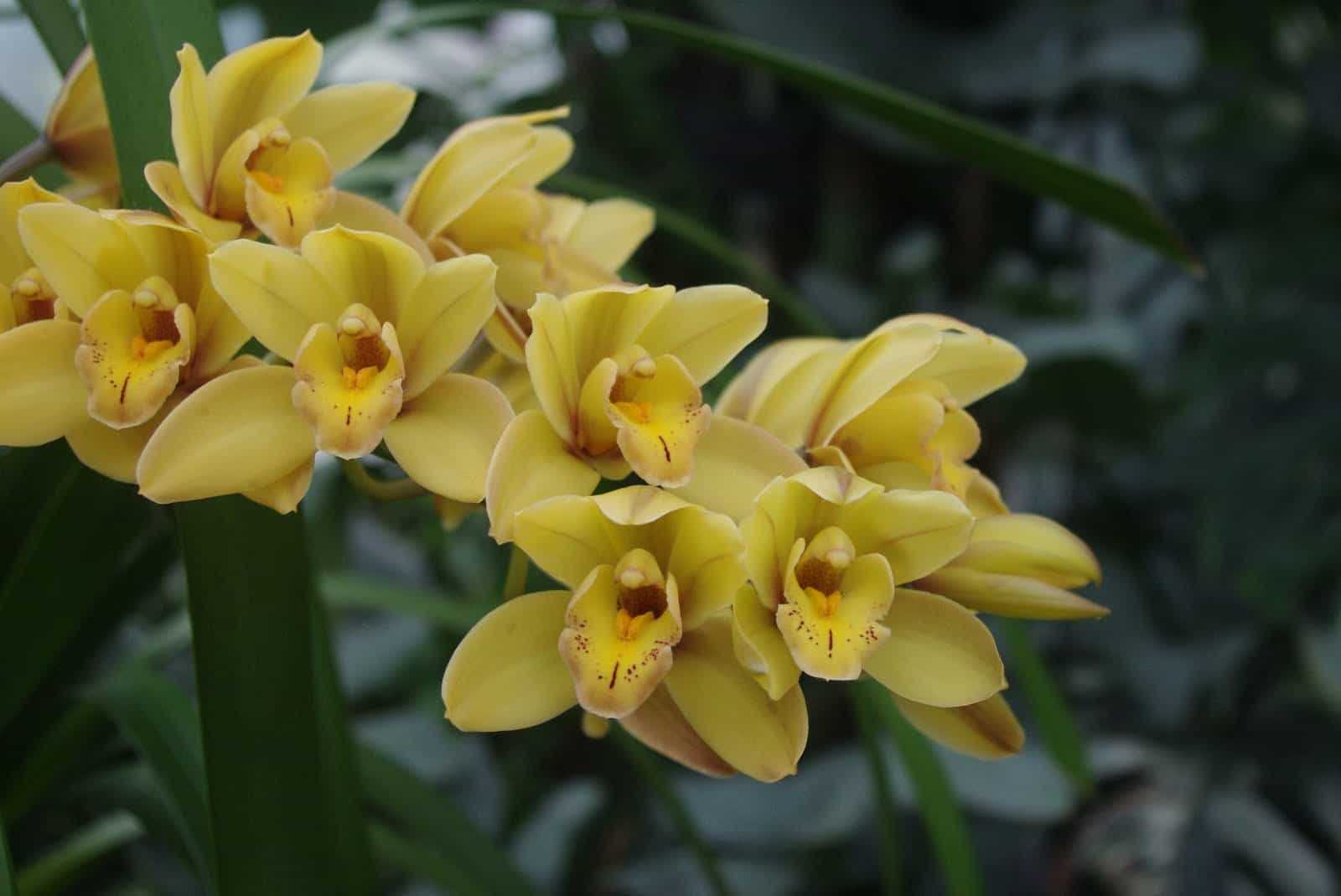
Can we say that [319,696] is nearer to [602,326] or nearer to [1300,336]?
[602,326]

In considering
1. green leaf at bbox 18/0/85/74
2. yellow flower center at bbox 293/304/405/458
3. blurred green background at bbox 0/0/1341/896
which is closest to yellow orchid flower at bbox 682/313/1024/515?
yellow flower center at bbox 293/304/405/458

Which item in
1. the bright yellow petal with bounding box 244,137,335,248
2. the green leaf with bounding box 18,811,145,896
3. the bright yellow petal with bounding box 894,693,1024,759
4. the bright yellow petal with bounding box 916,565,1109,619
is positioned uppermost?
the bright yellow petal with bounding box 244,137,335,248

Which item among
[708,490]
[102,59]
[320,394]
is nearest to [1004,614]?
[708,490]

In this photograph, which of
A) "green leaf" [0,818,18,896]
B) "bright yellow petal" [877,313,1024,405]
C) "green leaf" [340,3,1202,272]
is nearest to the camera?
"green leaf" [0,818,18,896]

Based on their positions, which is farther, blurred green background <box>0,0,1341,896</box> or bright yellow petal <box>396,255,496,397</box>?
blurred green background <box>0,0,1341,896</box>

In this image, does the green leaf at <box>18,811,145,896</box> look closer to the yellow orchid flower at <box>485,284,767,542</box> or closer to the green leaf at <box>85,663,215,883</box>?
the green leaf at <box>85,663,215,883</box>

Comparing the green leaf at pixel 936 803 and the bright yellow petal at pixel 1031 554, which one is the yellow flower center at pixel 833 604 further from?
the green leaf at pixel 936 803
